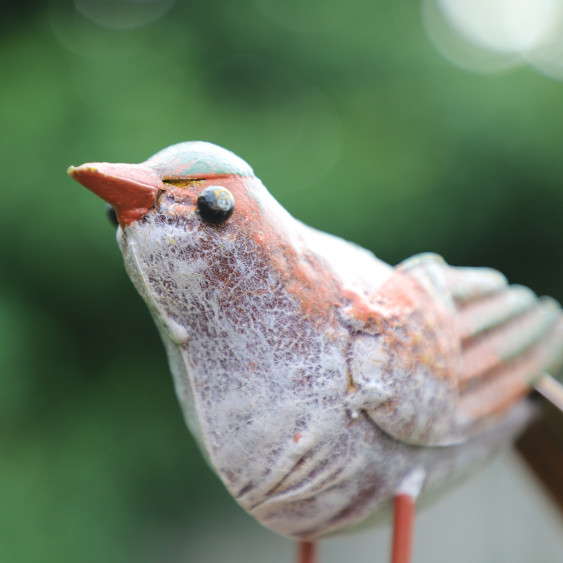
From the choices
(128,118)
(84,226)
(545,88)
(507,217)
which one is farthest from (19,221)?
(545,88)

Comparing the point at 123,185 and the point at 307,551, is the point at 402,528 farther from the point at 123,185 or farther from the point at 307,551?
the point at 123,185

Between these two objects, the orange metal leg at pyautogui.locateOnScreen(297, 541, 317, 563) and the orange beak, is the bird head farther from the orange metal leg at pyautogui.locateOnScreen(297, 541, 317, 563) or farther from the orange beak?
the orange metal leg at pyautogui.locateOnScreen(297, 541, 317, 563)

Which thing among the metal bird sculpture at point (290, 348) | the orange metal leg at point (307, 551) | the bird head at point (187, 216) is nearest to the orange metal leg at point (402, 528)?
the metal bird sculpture at point (290, 348)

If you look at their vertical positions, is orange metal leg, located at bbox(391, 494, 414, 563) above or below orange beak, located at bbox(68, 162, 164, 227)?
below

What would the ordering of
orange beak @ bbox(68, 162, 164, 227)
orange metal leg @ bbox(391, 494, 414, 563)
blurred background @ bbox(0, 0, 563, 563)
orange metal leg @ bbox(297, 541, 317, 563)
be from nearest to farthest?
orange beak @ bbox(68, 162, 164, 227) → orange metal leg @ bbox(391, 494, 414, 563) → orange metal leg @ bbox(297, 541, 317, 563) → blurred background @ bbox(0, 0, 563, 563)

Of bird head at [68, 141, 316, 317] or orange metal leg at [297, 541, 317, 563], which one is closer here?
bird head at [68, 141, 316, 317]

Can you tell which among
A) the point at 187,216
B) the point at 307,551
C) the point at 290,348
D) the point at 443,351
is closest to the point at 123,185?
the point at 187,216

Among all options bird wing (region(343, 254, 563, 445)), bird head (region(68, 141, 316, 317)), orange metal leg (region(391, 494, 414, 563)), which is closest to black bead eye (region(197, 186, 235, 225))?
bird head (region(68, 141, 316, 317))

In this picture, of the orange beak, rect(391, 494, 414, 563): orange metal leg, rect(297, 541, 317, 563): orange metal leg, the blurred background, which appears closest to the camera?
the orange beak
